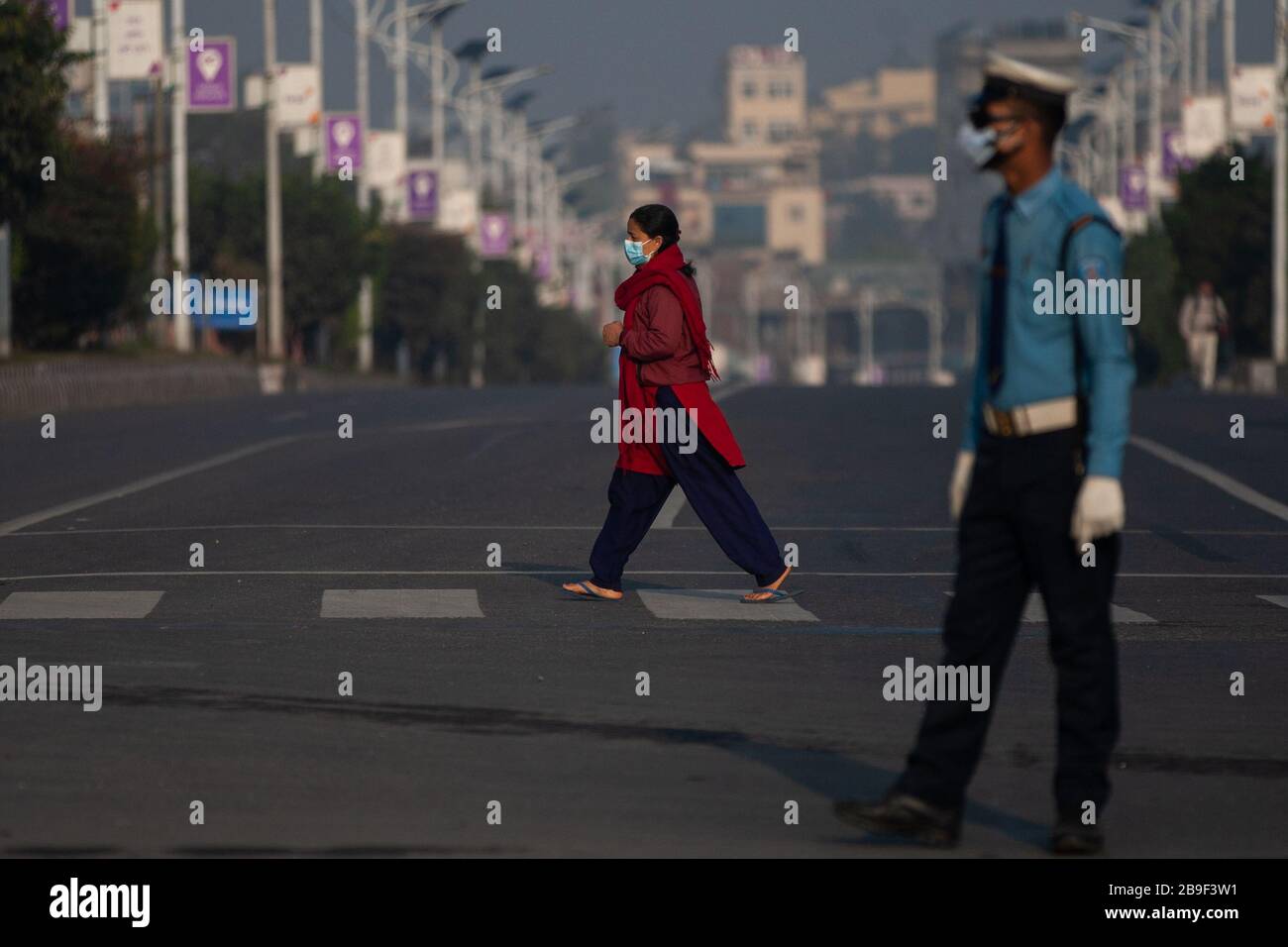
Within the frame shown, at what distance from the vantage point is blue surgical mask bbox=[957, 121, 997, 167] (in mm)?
7969

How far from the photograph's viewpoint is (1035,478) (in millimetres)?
7797

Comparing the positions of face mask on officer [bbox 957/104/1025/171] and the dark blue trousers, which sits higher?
face mask on officer [bbox 957/104/1025/171]

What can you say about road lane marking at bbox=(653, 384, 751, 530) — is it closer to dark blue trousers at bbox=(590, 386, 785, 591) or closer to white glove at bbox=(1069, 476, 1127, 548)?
dark blue trousers at bbox=(590, 386, 785, 591)

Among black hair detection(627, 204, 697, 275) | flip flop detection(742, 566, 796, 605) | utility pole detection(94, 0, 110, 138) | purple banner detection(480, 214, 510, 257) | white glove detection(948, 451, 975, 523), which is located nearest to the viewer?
white glove detection(948, 451, 975, 523)

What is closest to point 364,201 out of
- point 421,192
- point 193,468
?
point 421,192

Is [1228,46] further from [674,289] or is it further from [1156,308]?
[674,289]

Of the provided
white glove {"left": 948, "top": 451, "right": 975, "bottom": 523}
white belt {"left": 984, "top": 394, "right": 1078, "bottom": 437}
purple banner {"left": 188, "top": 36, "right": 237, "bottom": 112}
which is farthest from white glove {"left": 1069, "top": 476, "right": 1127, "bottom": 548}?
purple banner {"left": 188, "top": 36, "right": 237, "bottom": 112}

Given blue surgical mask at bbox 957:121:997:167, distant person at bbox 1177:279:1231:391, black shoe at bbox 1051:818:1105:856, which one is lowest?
black shoe at bbox 1051:818:1105:856

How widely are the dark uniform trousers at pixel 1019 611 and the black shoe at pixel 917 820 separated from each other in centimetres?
4

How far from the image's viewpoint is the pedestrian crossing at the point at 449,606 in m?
13.8

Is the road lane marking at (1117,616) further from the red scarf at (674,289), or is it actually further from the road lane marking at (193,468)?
the road lane marking at (193,468)

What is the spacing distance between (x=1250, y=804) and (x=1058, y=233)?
6.30 feet

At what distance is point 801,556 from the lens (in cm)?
1745
